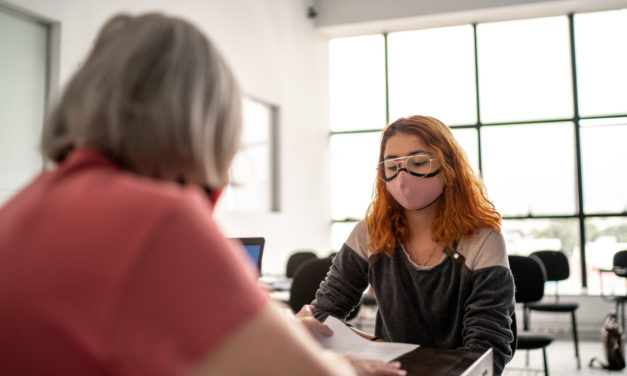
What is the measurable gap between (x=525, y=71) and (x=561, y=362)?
373 centimetres

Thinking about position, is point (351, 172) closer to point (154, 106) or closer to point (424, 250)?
point (424, 250)

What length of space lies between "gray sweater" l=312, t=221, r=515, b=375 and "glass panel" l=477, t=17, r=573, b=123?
5979 millimetres

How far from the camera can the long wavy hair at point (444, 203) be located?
1611mm

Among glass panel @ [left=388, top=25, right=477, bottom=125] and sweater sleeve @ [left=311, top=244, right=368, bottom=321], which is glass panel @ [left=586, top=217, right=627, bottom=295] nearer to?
glass panel @ [left=388, top=25, right=477, bottom=125]

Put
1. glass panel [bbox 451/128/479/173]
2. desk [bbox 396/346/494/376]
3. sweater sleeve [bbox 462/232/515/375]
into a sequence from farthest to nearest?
glass panel [bbox 451/128/479/173] < sweater sleeve [bbox 462/232/515/375] < desk [bbox 396/346/494/376]

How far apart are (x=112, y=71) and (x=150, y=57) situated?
0.13ft

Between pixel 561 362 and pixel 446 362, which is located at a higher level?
pixel 446 362

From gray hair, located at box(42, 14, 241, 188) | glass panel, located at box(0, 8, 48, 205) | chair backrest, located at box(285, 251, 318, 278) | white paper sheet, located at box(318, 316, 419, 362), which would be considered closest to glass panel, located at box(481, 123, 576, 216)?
chair backrest, located at box(285, 251, 318, 278)

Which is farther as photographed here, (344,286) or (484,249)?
(344,286)

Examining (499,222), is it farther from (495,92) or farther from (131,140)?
(495,92)

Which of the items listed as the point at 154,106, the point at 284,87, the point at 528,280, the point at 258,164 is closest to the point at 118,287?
the point at 154,106

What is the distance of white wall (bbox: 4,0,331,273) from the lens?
5.34 metres

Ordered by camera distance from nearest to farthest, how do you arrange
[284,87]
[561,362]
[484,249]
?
[484,249] → [561,362] → [284,87]

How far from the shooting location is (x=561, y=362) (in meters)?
4.94
